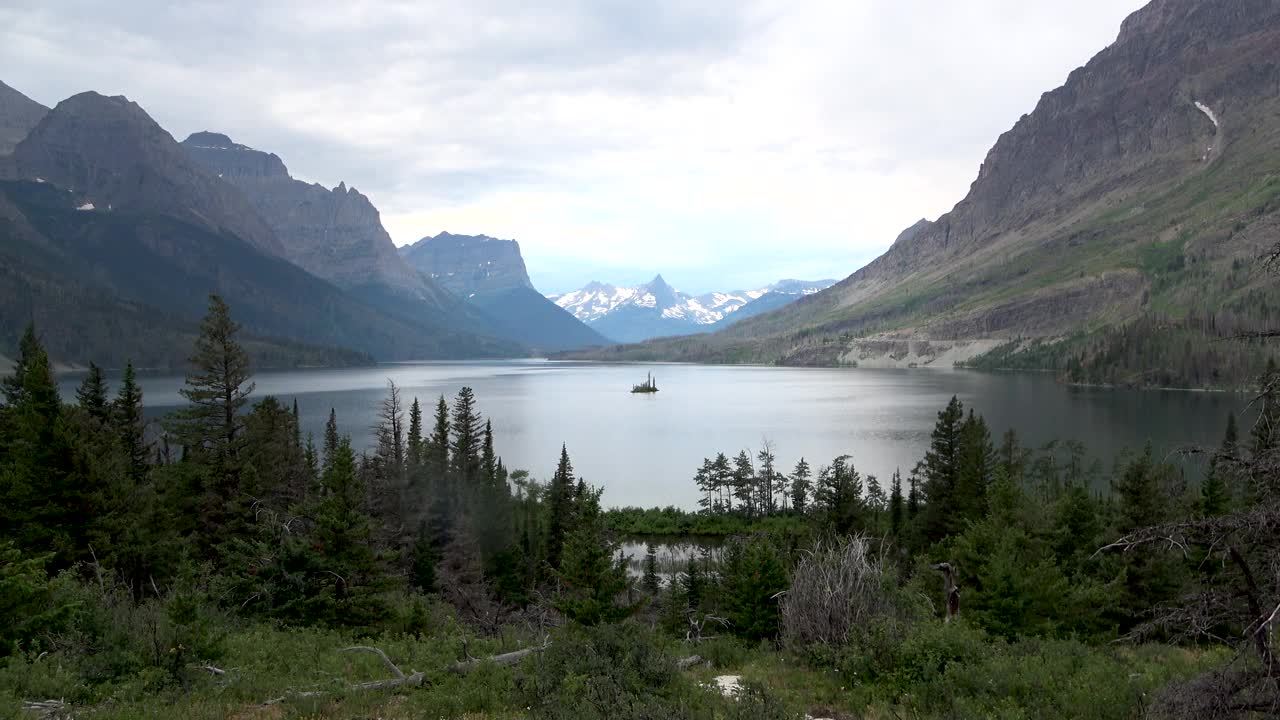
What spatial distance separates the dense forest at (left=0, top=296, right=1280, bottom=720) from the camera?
385 inches

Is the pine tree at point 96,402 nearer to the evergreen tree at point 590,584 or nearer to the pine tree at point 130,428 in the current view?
the pine tree at point 130,428

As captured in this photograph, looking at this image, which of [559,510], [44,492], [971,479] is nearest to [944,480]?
[971,479]

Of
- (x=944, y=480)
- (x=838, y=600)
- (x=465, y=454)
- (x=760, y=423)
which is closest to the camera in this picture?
(x=838, y=600)

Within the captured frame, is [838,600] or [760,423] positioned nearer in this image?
[838,600]

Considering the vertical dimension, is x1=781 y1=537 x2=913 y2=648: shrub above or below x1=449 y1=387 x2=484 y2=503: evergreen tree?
above

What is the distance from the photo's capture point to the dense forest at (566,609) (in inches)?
385

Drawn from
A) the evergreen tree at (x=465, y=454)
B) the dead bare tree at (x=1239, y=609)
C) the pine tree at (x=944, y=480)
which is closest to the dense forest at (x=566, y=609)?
the dead bare tree at (x=1239, y=609)

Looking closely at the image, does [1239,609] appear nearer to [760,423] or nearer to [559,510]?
[559,510]

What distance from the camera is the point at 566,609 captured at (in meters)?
19.5

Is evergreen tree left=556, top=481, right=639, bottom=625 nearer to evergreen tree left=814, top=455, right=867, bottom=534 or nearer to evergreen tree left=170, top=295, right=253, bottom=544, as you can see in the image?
evergreen tree left=170, top=295, right=253, bottom=544

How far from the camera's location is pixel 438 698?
35.8 feet

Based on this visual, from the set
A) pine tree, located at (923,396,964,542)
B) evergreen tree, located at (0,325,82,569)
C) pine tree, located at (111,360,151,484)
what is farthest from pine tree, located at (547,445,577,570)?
evergreen tree, located at (0,325,82,569)

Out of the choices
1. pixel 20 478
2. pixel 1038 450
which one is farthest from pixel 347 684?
pixel 1038 450

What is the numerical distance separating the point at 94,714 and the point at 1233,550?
1471 centimetres
